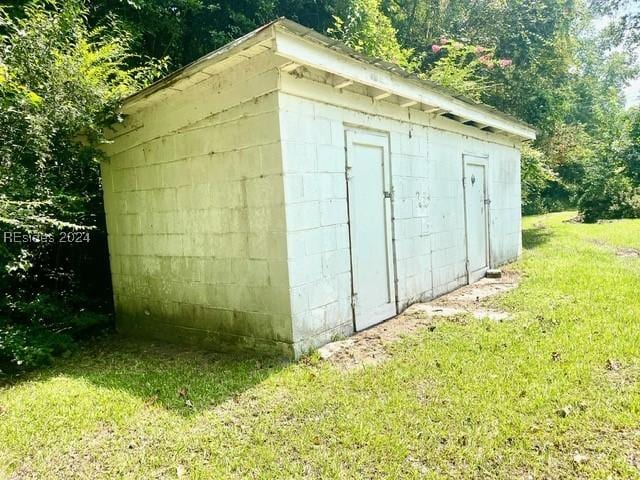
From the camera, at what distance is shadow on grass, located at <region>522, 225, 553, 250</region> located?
37.7 feet

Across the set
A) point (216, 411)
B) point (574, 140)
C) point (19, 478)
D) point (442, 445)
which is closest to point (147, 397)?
point (216, 411)

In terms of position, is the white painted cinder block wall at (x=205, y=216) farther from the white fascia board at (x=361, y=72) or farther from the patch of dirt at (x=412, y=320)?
the patch of dirt at (x=412, y=320)

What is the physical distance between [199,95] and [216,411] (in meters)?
3.06

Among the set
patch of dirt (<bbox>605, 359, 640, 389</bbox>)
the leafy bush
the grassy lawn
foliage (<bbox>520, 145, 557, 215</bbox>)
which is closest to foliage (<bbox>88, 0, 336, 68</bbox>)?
the grassy lawn

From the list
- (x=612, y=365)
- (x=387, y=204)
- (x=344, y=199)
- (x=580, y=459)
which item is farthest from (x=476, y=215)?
(x=580, y=459)

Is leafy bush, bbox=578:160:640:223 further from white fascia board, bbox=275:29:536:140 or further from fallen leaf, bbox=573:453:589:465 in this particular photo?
fallen leaf, bbox=573:453:589:465

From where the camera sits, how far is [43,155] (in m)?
4.66

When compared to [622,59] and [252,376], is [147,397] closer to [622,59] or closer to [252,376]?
[252,376]

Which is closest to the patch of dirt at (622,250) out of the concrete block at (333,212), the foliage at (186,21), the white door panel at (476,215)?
the white door panel at (476,215)

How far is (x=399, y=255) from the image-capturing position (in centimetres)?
546

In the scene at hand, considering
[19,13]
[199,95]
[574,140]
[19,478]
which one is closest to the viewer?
[19,478]

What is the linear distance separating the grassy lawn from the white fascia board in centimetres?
263

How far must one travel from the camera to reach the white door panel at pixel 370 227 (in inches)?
187

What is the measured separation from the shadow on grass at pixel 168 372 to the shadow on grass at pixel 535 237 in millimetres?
9113
